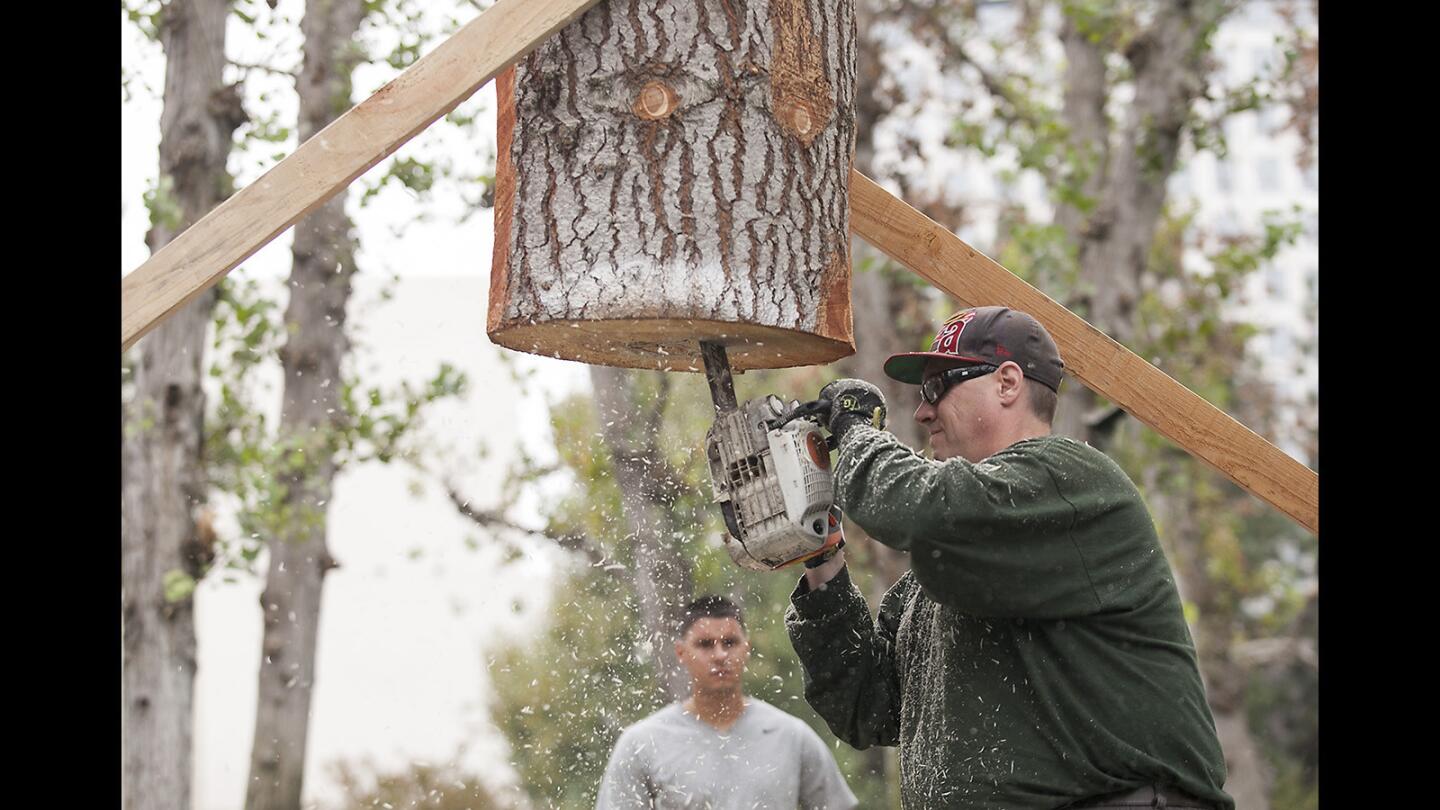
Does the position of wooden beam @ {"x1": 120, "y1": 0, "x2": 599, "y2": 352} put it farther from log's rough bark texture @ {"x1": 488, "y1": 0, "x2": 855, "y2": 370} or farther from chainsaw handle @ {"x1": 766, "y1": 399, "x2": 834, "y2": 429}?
chainsaw handle @ {"x1": 766, "y1": 399, "x2": 834, "y2": 429}

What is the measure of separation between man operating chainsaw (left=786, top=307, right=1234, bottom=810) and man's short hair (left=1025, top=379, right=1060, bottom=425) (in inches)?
2.1

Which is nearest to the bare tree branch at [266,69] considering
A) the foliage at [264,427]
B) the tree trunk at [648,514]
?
the foliage at [264,427]

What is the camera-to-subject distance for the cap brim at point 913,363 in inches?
136

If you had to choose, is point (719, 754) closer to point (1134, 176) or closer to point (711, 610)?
point (711, 610)

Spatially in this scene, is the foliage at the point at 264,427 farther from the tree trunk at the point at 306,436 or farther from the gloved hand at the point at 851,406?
the gloved hand at the point at 851,406

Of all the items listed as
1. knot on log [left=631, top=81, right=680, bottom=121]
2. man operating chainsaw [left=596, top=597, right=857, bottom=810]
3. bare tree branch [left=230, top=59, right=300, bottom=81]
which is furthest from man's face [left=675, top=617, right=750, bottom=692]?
bare tree branch [left=230, top=59, right=300, bottom=81]

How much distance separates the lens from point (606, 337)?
3.56 m

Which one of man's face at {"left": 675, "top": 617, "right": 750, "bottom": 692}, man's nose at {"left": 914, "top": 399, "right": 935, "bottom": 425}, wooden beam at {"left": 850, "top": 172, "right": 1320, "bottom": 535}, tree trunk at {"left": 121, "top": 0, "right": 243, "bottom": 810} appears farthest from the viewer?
tree trunk at {"left": 121, "top": 0, "right": 243, "bottom": 810}

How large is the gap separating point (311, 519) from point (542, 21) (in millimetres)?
5238

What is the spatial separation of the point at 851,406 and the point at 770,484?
257 mm

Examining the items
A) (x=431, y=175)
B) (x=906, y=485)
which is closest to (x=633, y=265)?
(x=906, y=485)

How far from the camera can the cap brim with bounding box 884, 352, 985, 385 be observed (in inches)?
136

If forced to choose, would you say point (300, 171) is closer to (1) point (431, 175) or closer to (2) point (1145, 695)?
(2) point (1145, 695)

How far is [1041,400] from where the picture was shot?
3504mm
